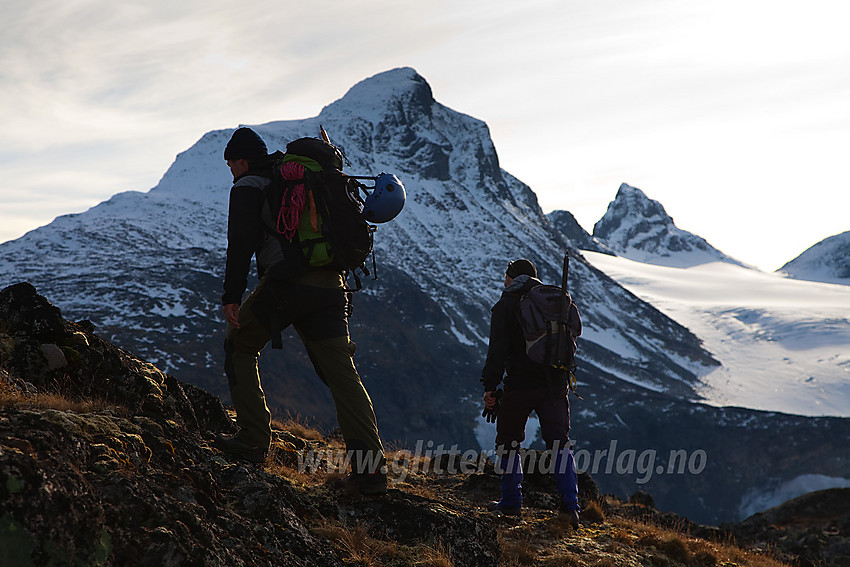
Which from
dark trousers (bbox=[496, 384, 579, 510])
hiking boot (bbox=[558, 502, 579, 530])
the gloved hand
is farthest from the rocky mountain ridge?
the gloved hand

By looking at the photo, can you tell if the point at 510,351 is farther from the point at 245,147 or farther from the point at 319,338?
the point at 245,147

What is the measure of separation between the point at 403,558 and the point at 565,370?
10.5 ft

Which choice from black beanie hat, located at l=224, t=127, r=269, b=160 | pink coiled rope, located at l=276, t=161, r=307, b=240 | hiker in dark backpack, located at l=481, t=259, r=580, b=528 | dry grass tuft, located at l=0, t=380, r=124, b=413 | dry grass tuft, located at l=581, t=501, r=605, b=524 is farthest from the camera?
dry grass tuft, located at l=581, t=501, r=605, b=524

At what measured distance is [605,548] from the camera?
294 inches

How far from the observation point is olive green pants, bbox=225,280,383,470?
5.88 m

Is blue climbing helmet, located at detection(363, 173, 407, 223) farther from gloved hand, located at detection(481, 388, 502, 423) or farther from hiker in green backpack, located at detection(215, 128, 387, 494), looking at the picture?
gloved hand, located at detection(481, 388, 502, 423)

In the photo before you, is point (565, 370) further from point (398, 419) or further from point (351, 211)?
point (398, 419)

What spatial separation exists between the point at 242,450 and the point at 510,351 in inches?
132

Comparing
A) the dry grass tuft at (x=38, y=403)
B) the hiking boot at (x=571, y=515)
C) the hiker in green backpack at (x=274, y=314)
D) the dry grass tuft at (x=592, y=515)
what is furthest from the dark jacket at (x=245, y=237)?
the dry grass tuft at (x=592, y=515)

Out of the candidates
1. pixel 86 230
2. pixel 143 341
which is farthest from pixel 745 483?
pixel 86 230

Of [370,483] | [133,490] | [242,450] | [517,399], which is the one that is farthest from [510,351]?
[133,490]

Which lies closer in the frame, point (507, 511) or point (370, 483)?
point (370, 483)

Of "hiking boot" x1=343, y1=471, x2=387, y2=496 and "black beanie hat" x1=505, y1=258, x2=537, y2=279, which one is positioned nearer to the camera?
"hiking boot" x1=343, y1=471, x2=387, y2=496

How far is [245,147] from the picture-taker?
20.5 ft
